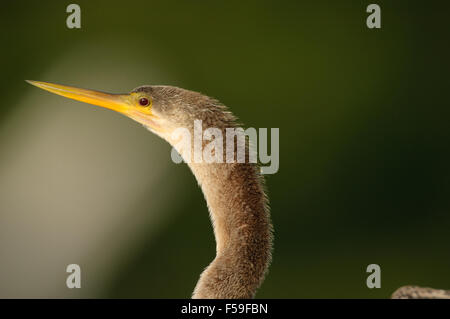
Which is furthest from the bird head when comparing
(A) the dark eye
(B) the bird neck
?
(B) the bird neck

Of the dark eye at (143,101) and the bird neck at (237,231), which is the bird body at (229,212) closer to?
the bird neck at (237,231)

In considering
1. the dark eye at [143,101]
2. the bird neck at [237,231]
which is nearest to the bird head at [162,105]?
the dark eye at [143,101]

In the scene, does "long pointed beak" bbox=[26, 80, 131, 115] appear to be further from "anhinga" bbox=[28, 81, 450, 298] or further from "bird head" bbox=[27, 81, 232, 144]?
"anhinga" bbox=[28, 81, 450, 298]

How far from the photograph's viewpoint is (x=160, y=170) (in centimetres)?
335

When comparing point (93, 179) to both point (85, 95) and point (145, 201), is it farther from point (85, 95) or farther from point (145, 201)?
point (85, 95)

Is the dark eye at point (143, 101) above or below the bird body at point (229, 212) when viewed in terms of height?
above

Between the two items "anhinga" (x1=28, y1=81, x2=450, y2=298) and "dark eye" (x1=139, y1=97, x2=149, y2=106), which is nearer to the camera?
"anhinga" (x1=28, y1=81, x2=450, y2=298)

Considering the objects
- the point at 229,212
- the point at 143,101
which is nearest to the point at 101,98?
the point at 143,101

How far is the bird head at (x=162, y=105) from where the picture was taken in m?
1.71

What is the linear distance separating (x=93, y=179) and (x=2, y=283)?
81 centimetres

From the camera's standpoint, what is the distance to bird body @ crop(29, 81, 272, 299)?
1.64m

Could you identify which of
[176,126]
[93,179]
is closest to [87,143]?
[93,179]

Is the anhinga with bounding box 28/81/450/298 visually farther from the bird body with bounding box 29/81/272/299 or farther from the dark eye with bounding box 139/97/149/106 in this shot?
the dark eye with bounding box 139/97/149/106

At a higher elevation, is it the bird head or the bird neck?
the bird head
